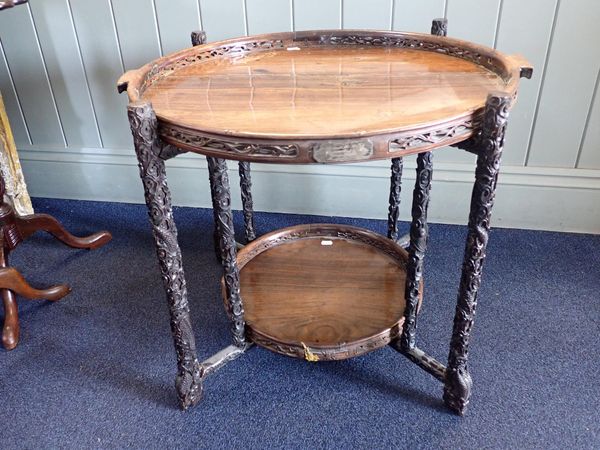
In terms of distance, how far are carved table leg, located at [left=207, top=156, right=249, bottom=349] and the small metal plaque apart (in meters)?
0.47

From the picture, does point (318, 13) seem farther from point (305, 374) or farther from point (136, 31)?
point (305, 374)

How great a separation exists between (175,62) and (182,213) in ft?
2.91

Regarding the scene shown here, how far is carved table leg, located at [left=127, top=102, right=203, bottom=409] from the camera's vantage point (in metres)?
0.91

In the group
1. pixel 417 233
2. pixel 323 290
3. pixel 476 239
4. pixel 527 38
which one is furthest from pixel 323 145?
pixel 527 38

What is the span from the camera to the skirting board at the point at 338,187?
1.80 meters

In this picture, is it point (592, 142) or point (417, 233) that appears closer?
point (417, 233)

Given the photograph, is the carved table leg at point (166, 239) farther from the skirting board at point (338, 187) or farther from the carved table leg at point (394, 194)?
the skirting board at point (338, 187)

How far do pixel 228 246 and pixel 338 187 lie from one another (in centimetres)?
74

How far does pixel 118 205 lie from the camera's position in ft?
6.93

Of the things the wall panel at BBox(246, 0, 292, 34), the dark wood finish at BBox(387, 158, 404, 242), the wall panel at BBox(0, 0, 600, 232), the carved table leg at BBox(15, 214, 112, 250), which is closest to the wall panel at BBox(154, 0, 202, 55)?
the wall panel at BBox(0, 0, 600, 232)

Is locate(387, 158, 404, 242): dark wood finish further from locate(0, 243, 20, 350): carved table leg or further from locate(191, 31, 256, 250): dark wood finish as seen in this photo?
locate(0, 243, 20, 350): carved table leg

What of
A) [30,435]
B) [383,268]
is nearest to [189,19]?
[383,268]

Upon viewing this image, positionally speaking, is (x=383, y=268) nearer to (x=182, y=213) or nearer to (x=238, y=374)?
(x=238, y=374)

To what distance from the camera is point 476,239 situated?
1.01 metres
